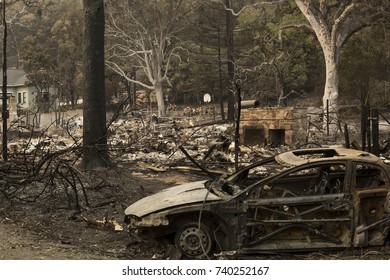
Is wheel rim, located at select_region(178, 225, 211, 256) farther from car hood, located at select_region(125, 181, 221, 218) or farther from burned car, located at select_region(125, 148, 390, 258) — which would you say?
car hood, located at select_region(125, 181, 221, 218)

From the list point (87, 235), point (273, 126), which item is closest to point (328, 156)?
point (87, 235)

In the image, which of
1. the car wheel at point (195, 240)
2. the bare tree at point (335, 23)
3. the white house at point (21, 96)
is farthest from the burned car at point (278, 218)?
the white house at point (21, 96)

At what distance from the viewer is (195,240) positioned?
6102mm

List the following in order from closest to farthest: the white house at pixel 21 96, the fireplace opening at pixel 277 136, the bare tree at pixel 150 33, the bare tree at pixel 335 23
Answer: the fireplace opening at pixel 277 136
the bare tree at pixel 335 23
the white house at pixel 21 96
the bare tree at pixel 150 33

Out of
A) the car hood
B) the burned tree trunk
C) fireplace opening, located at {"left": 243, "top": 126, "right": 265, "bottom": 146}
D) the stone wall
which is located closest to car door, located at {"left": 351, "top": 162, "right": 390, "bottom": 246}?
the car hood

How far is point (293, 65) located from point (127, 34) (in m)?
11.8

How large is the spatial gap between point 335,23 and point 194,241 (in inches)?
744

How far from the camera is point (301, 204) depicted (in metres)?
6.13

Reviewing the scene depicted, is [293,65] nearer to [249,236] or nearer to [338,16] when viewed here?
[338,16]

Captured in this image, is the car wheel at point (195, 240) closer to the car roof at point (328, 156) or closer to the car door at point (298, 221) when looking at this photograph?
the car door at point (298, 221)

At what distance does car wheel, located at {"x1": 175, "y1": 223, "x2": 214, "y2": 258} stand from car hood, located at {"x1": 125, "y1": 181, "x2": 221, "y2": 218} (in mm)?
266

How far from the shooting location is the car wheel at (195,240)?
6.07 meters

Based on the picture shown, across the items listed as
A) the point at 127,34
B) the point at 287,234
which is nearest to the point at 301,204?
the point at 287,234

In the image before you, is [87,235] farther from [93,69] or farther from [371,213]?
[93,69]
